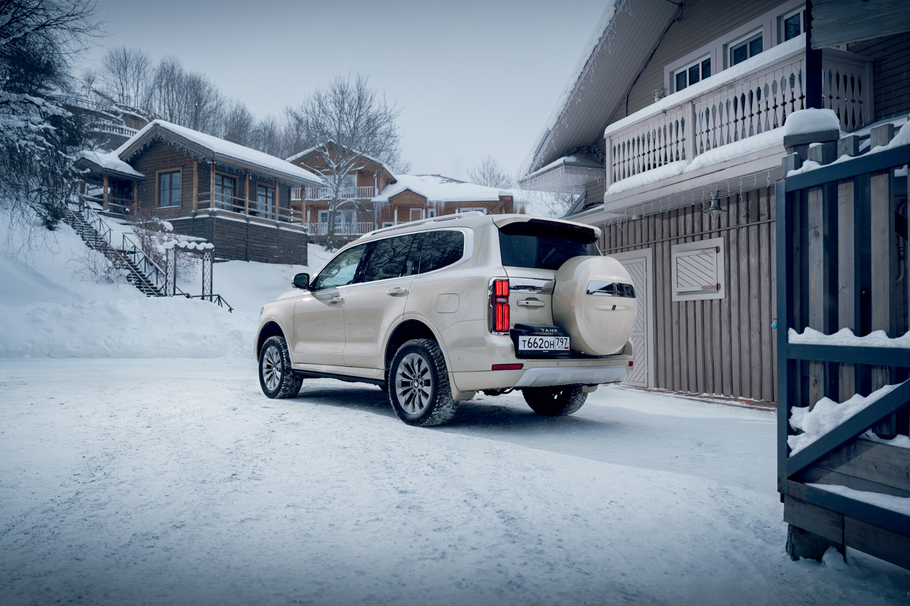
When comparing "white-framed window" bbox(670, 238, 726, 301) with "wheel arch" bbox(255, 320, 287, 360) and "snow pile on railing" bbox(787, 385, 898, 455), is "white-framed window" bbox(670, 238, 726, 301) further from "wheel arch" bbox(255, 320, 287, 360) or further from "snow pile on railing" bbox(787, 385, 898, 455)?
"snow pile on railing" bbox(787, 385, 898, 455)

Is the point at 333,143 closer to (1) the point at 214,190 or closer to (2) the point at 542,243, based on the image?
(1) the point at 214,190

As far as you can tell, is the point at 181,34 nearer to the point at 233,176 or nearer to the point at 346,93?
the point at 233,176

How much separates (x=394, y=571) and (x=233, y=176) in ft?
112

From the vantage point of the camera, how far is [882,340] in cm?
252

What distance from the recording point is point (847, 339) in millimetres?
2664

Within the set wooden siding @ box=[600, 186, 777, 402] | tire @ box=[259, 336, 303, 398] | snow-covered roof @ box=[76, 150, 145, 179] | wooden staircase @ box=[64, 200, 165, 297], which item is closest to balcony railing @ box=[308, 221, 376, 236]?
snow-covered roof @ box=[76, 150, 145, 179]

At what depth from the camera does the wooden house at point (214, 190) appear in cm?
3091

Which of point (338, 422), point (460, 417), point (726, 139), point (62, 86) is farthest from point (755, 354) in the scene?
point (62, 86)

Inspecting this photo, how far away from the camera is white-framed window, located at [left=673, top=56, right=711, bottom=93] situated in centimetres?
1184

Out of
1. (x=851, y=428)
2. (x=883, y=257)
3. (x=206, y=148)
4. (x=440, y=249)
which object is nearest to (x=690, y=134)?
→ (x=440, y=249)

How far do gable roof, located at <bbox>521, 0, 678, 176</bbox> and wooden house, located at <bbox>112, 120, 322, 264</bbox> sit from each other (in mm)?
21141

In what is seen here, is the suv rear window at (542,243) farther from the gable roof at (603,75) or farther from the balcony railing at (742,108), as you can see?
the gable roof at (603,75)

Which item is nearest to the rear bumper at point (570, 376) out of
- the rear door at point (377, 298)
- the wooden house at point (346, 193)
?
the rear door at point (377, 298)

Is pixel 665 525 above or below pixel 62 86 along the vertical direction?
below
